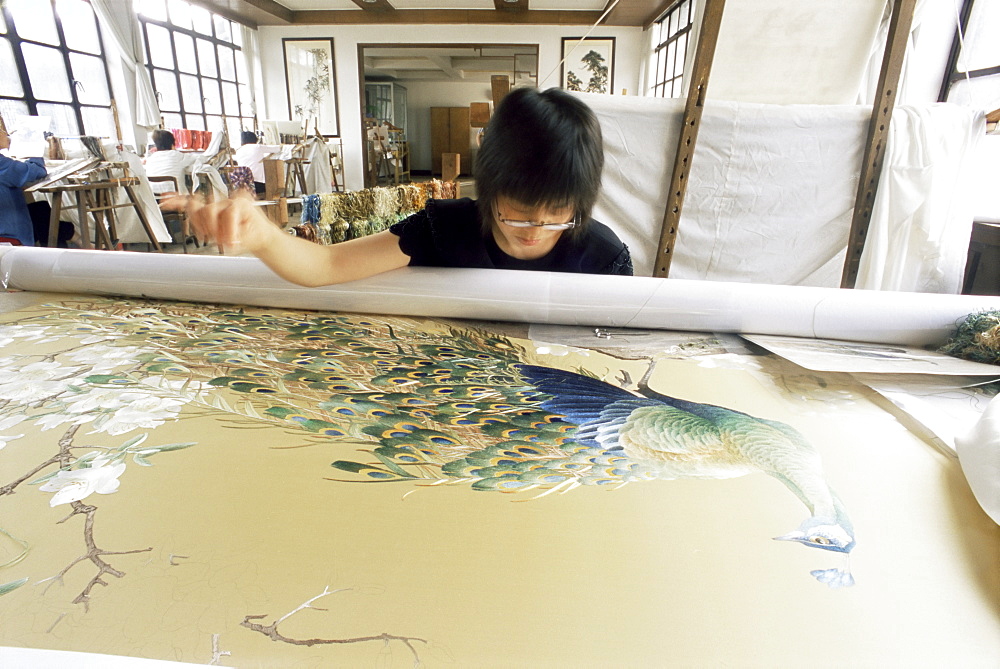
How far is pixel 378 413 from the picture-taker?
69 cm

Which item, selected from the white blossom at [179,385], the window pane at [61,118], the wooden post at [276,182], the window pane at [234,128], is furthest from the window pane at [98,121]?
the white blossom at [179,385]

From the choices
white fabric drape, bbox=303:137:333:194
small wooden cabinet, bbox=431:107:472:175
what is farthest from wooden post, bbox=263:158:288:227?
small wooden cabinet, bbox=431:107:472:175

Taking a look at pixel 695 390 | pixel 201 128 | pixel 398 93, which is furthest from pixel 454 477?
pixel 398 93

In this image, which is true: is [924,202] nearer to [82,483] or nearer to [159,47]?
[82,483]

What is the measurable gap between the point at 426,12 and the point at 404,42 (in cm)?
57

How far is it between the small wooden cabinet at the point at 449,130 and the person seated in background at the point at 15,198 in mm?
11956

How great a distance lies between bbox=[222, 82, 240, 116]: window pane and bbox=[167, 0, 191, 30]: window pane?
1030 mm

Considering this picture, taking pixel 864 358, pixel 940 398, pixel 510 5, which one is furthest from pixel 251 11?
pixel 940 398

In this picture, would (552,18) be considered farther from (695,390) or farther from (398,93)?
(695,390)

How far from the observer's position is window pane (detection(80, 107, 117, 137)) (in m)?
6.12

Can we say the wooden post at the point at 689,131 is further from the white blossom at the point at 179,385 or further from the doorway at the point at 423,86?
the doorway at the point at 423,86

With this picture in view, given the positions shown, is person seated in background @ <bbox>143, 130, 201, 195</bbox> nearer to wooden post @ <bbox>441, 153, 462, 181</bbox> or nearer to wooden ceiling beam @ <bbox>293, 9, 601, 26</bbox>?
wooden post @ <bbox>441, 153, 462, 181</bbox>

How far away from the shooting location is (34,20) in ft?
17.4

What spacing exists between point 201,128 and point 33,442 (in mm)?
9118
